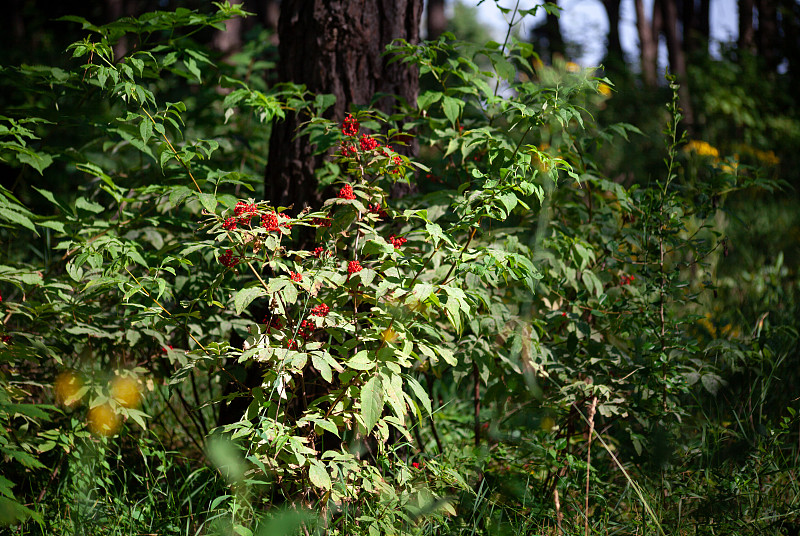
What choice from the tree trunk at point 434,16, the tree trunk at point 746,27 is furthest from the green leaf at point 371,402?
the tree trunk at point 434,16

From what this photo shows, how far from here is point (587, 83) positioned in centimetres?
194

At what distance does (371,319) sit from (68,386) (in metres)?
1.27

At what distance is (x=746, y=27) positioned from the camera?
1131 cm

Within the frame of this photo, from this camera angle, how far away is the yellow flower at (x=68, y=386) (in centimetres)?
221

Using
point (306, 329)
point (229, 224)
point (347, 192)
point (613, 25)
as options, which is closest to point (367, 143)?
point (347, 192)

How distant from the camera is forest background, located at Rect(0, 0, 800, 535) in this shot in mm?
1885

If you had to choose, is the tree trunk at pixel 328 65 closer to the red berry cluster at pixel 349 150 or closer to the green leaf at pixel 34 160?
the red berry cluster at pixel 349 150

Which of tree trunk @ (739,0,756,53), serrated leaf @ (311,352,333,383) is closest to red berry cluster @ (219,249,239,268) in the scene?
serrated leaf @ (311,352,333,383)

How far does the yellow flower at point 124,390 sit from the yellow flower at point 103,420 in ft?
0.16

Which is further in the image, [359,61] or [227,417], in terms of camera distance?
[359,61]

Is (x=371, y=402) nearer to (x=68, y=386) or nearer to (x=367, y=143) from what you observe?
(x=367, y=143)

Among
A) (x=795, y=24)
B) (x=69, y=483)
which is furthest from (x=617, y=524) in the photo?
(x=795, y=24)

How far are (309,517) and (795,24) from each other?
12.1 metres

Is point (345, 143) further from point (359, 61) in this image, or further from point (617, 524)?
point (617, 524)
